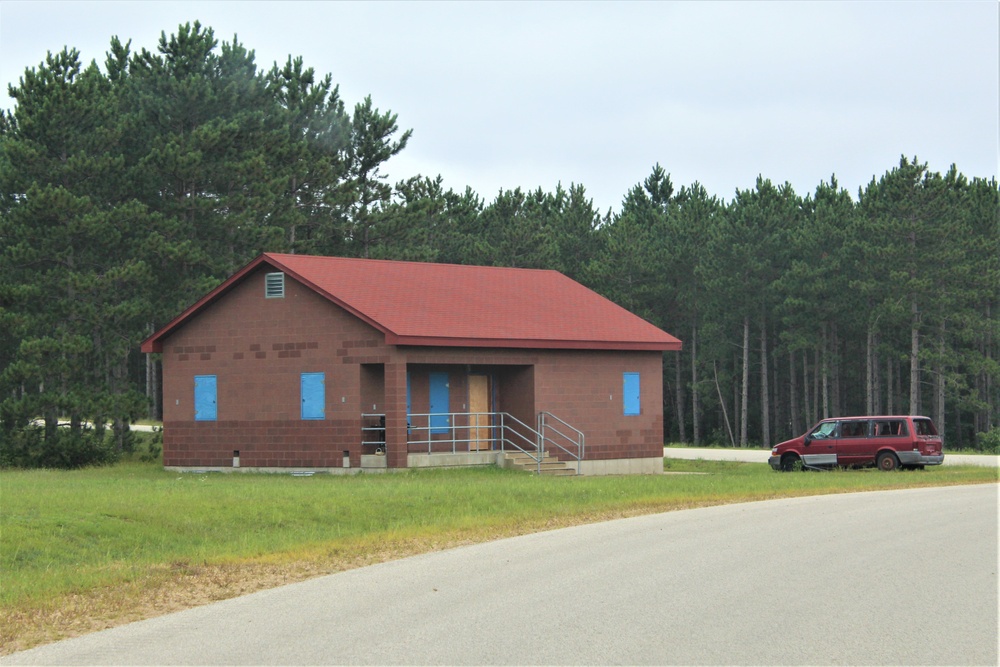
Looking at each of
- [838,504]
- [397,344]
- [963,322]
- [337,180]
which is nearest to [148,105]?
[337,180]

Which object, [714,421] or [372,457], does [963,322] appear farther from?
[372,457]

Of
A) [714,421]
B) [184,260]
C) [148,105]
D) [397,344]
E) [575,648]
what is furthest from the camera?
[714,421]

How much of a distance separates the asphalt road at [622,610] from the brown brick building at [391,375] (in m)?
14.8

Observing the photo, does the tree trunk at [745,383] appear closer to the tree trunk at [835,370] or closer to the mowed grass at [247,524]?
the tree trunk at [835,370]

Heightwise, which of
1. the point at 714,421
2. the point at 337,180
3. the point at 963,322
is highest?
the point at 337,180

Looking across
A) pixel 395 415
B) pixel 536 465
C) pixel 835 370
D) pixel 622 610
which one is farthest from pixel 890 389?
pixel 622 610

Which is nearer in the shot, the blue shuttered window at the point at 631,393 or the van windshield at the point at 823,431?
the van windshield at the point at 823,431

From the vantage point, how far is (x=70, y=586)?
41.7ft

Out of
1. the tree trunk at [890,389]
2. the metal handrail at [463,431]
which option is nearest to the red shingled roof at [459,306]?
the metal handrail at [463,431]

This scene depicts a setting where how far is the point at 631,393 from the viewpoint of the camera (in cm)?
3431

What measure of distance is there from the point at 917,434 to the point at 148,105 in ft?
103

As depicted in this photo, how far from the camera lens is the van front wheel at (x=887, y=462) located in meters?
30.2

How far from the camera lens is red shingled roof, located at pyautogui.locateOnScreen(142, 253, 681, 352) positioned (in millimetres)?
30359

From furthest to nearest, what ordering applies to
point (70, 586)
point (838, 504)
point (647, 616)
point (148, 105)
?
point (148, 105)
point (838, 504)
point (70, 586)
point (647, 616)
